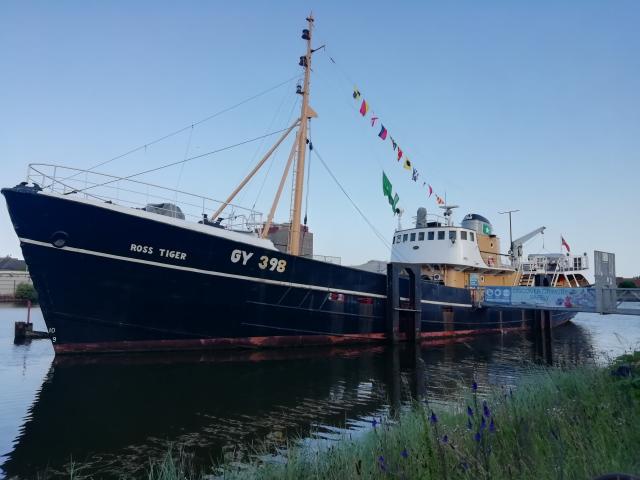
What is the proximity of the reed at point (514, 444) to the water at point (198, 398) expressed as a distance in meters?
1.26

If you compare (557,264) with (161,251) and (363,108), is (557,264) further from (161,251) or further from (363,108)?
(161,251)

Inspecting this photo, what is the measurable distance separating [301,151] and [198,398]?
1101cm

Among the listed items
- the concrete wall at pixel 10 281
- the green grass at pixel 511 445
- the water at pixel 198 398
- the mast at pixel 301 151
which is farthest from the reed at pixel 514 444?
the concrete wall at pixel 10 281

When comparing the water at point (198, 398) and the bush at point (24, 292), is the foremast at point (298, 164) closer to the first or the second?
the water at point (198, 398)

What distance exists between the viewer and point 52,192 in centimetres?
1284

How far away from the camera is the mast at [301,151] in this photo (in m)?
17.1

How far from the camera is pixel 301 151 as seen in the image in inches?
708

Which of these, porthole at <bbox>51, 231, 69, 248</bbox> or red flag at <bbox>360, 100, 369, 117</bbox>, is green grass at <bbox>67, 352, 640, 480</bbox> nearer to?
porthole at <bbox>51, 231, 69, 248</bbox>

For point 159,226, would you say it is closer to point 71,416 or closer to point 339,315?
point 71,416

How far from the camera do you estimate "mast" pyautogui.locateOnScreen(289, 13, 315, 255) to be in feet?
56.0

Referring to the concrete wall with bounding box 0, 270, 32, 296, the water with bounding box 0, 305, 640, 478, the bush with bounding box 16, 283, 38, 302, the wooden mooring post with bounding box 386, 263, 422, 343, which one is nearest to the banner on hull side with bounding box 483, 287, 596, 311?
the water with bounding box 0, 305, 640, 478

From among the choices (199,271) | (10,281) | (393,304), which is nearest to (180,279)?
(199,271)

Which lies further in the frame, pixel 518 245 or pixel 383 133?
pixel 518 245

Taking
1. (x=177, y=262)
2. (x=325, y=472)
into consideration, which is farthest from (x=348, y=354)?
(x=325, y=472)
